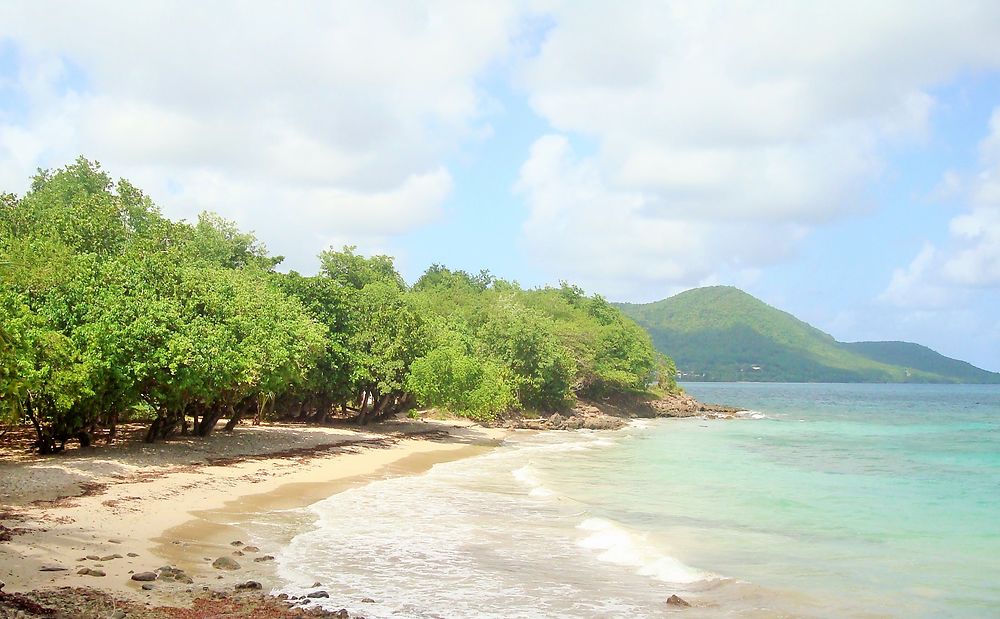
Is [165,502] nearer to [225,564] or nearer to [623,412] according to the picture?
[225,564]

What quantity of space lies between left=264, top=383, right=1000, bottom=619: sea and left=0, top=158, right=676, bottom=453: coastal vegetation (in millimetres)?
6689

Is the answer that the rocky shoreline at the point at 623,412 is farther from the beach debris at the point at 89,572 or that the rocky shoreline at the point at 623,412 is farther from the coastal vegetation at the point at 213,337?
the beach debris at the point at 89,572

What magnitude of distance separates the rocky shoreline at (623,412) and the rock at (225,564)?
43834 mm

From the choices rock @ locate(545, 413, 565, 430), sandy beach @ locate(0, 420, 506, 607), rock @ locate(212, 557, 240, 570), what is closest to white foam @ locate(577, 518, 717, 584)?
sandy beach @ locate(0, 420, 506, 607)

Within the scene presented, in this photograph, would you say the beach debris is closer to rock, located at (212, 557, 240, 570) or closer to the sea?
rock, located at (212, 557, 240, 570)

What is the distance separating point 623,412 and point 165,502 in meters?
61.5

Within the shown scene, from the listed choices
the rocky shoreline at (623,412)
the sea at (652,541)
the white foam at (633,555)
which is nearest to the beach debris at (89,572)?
the sea at (652,541)

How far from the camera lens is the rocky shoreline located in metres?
57.2

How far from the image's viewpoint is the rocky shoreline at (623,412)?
5725cm

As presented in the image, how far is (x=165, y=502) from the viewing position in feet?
57.7

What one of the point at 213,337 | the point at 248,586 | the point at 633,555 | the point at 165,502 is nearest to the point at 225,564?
the point at 248,586

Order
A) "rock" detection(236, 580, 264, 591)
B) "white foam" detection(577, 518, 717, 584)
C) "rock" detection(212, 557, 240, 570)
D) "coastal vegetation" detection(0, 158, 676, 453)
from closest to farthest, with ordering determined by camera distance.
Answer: "rock" detection(236, 580, 264, 591), "rock" detection(212, 557, 240, 570), "white foam" detection(577, 518, 717, 584), "coastal vegetation" detection(0, 158, 676, 453)

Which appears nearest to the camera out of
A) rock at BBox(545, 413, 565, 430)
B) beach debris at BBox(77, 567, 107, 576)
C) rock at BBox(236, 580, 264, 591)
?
beach debris at BBox(77, 567, 107, 576)

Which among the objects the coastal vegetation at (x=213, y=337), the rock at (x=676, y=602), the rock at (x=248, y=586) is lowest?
the rock at (x=676, y=602)
